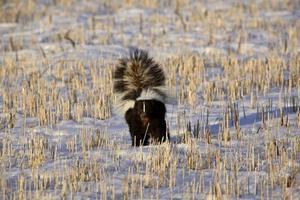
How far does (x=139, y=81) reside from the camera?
746cm

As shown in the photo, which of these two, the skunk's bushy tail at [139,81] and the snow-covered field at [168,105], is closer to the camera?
the snow-covered field at [168,105]

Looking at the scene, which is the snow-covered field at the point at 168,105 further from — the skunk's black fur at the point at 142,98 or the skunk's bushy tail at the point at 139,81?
the skunk's bushy tail at the point at 139,81

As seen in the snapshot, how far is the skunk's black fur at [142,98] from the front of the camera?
23.9ft

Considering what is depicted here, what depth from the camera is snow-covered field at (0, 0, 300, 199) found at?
5.71m

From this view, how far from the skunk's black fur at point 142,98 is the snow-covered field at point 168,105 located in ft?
0.83

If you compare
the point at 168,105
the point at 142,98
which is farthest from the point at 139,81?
the point at 168,105

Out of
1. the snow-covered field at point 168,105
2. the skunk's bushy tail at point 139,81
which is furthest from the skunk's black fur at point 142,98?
the snow-covered field at point 168,105

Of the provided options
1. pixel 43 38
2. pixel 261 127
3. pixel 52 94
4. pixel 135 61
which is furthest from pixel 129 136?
pixel 43 38

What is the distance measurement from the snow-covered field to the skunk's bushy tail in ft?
1.70

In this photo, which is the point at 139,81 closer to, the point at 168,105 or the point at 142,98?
the point at 142,98

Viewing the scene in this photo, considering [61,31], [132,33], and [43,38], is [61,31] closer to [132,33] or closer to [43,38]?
[43,38]

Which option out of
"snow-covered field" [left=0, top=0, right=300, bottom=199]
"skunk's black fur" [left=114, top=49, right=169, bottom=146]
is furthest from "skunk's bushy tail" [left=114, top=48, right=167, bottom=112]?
"snow-covered field" [left=0, top=0, right=300, bottom=199]

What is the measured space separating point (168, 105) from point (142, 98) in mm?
2180

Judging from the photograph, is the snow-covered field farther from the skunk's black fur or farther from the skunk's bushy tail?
the skunk's bushy tail
